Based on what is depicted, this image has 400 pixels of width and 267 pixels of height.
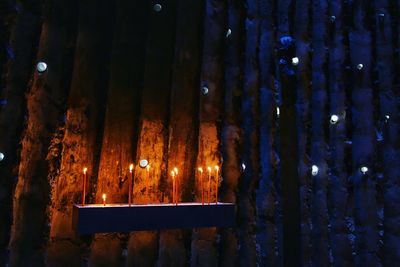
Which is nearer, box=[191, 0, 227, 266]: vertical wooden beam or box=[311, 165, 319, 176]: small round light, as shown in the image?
box=[191, 0, 227, 266]: vertical wooden beam

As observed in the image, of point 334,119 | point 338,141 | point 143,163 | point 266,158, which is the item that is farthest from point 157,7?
point 338,141

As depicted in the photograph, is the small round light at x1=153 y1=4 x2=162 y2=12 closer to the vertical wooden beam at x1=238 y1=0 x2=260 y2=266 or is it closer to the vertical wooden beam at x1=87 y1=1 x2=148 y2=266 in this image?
the vertical wooden beam at x1=87 y1=1 x2=148 y2=266

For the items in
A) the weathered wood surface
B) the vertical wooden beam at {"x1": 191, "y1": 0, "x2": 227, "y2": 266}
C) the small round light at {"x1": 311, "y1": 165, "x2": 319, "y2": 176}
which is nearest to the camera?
the weathered wood surface

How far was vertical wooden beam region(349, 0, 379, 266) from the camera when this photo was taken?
295 cm

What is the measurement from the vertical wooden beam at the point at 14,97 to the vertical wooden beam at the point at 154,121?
→ 693 millimetres

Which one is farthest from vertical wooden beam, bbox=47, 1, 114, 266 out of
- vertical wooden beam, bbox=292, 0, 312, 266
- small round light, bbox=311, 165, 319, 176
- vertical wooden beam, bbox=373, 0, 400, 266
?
vertical wooden beam, bbox=373, 0, 400, 266

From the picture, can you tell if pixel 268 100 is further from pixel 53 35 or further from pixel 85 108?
pixel 53 35

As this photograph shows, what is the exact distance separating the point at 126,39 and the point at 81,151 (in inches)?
31.3

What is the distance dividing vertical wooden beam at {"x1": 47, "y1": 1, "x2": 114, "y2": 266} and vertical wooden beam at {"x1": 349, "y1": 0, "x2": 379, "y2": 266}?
6.40 ft

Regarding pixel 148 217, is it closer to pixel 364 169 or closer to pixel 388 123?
pixel 364 169

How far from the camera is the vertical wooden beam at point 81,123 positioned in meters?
2.24

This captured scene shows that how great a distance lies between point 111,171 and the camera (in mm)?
2381

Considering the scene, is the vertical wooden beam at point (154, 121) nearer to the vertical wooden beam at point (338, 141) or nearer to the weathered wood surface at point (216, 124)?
the weathered wood surface at point (216, 124)

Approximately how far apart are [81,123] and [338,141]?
191 centimetres
